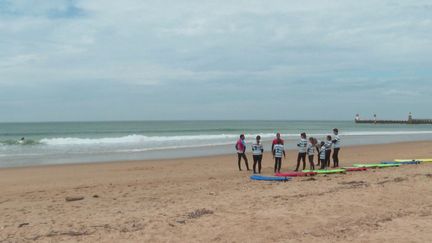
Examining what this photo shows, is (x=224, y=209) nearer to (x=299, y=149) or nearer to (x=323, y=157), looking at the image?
(x=299, y=149)

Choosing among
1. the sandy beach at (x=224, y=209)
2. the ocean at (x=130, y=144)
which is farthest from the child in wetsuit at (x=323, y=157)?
the ocean at (x=130, y=144)

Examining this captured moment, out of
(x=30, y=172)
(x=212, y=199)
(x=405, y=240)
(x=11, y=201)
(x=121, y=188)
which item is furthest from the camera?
(x=30, y=172)

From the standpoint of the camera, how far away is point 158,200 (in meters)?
9.25

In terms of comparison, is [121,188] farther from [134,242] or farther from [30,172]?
[30,172]

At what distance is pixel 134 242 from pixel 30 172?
11.5 meters

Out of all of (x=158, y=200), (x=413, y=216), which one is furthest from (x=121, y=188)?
(x=413, y=216)

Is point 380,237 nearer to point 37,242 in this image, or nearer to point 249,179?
point 37,242

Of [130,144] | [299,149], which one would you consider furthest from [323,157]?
[130,144]

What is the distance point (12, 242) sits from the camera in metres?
6.38

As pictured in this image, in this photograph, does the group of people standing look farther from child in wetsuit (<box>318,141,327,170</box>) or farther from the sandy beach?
the sandy beach

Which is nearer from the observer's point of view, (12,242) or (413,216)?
(12,242)

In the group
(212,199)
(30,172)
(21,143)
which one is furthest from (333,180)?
(21,143)

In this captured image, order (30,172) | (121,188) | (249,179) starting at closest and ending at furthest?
(121,188), (249,179), (30,172)

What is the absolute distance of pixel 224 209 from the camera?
790 centimetres
